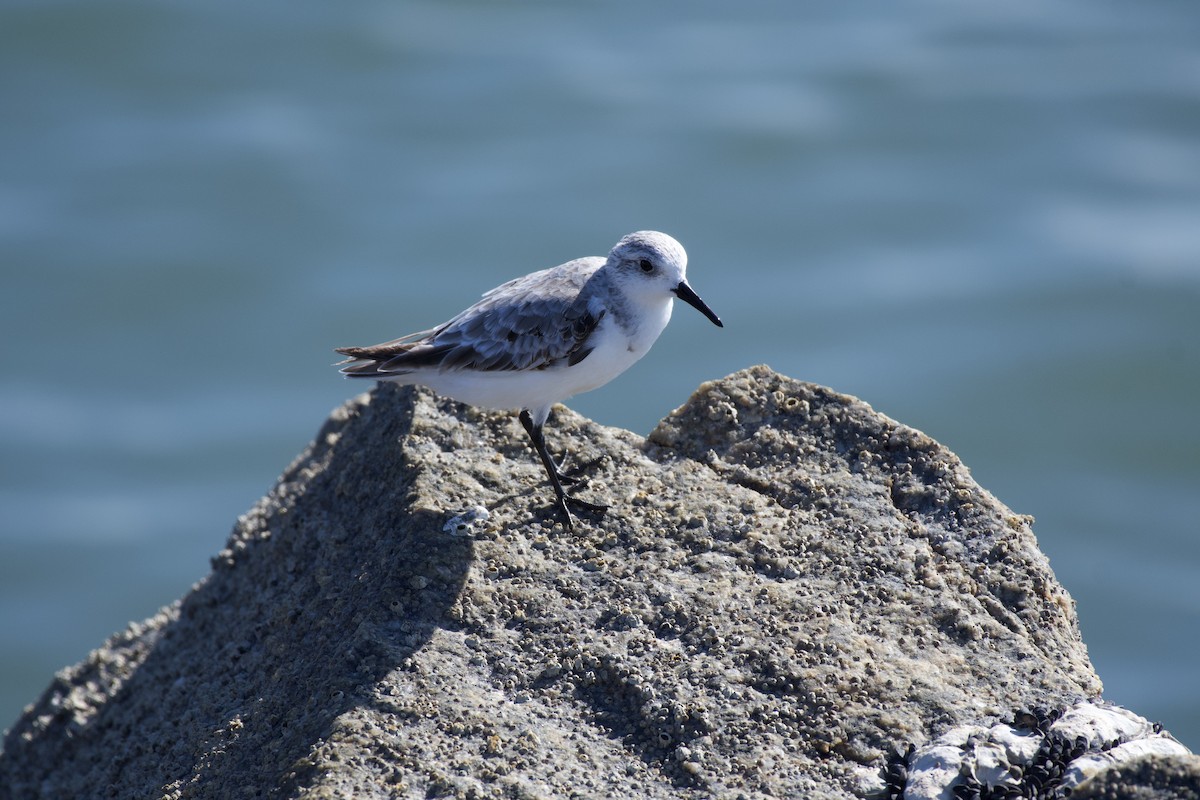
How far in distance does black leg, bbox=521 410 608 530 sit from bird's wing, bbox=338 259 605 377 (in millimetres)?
307

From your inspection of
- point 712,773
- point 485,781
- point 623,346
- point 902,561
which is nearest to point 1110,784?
point 712,773

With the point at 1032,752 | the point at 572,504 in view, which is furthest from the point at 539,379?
the point at 1032,752

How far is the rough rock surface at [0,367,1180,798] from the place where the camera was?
416 cm

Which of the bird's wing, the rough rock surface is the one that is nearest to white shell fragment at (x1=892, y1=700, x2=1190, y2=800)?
the rough rock surface

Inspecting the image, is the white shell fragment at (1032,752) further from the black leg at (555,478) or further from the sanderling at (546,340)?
the sanderling at (546,340)

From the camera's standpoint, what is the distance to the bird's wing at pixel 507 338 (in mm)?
5449

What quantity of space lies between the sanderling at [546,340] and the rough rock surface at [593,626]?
324 millimetres

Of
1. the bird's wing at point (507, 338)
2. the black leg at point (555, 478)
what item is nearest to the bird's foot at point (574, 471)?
the black leg at point (555, 478)

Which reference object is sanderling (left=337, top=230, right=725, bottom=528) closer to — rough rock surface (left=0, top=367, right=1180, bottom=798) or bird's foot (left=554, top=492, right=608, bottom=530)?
bird's foot (left=554, top=492, right=608, bottom=530)

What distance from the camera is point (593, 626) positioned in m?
4.67

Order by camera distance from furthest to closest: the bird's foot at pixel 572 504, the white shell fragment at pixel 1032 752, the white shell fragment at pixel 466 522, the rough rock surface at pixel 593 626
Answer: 1. the bird's foot at pixel 572 504
2. the white shell fragment at pixel 466 522
3. the rough rock surface at pixel 593 626
4. the white shell fragment at pixel 1032 752

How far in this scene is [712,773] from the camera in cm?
406

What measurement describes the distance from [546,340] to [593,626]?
146 cm

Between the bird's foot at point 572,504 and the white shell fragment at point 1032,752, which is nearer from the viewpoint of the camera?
the white shell fragment at point 1032,752
